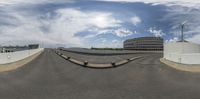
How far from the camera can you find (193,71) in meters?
27.3

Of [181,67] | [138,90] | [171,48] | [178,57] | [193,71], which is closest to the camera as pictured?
[138,90]

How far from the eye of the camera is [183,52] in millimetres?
44969

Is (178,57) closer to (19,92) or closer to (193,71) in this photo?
(193,71)

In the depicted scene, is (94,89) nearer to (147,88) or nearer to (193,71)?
(147,88)

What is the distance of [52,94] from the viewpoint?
1510 cm

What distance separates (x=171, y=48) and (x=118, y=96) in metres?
37.4

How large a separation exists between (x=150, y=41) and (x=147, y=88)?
15721cm

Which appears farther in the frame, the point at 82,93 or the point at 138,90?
the point at 138,90

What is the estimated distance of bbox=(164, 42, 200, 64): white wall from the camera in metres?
28.8

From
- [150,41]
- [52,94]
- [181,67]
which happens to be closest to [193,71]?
[181,67]

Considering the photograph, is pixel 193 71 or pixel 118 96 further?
pixel 193 71

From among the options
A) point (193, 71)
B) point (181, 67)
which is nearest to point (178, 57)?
point (181, 67)

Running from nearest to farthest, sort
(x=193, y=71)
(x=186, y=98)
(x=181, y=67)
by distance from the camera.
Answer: (x=186, y=98) → (x=193, y=71) → (x=181, y=67)

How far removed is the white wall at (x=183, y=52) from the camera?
2882 centimetres
